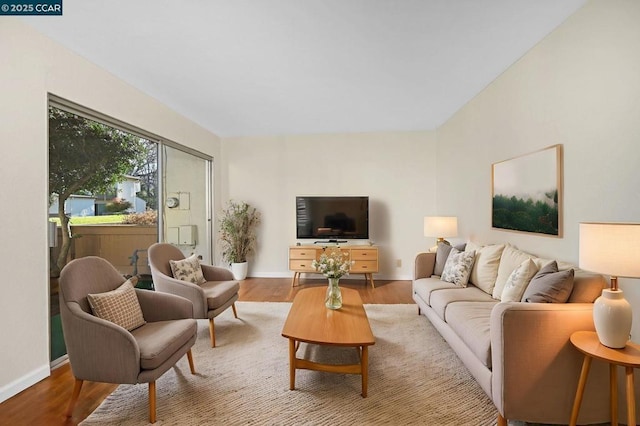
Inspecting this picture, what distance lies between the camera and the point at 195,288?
2.76 m

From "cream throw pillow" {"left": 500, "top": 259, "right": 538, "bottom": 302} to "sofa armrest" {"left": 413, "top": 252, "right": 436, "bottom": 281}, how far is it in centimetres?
132

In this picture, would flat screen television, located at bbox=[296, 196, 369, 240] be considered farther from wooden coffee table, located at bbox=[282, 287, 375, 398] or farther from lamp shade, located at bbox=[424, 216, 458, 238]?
wooden coffee table, located at bbox=[282, 287, 375, 398]

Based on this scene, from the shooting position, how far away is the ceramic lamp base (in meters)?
1.44

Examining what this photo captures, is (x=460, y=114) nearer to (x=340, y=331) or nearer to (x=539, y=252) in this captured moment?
(x=539, y=252)

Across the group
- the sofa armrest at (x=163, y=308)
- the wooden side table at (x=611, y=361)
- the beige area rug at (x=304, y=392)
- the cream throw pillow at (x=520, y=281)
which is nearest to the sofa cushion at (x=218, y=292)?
the beige area rug at (x=304, y=392)

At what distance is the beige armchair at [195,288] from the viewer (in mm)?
2758

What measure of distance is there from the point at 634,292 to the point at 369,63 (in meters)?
2.59

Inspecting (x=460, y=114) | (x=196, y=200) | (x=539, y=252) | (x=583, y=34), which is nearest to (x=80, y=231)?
(x=196, y=200)

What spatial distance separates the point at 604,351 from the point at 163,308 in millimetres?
2721

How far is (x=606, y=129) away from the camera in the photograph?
1950 millimetres

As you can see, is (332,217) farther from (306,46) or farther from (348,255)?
(306,46)

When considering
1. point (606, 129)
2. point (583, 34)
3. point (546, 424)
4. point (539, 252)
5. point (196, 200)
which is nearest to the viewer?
point (546, 424)

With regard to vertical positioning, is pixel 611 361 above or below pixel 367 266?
above

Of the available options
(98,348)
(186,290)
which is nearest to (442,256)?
(186,290)
